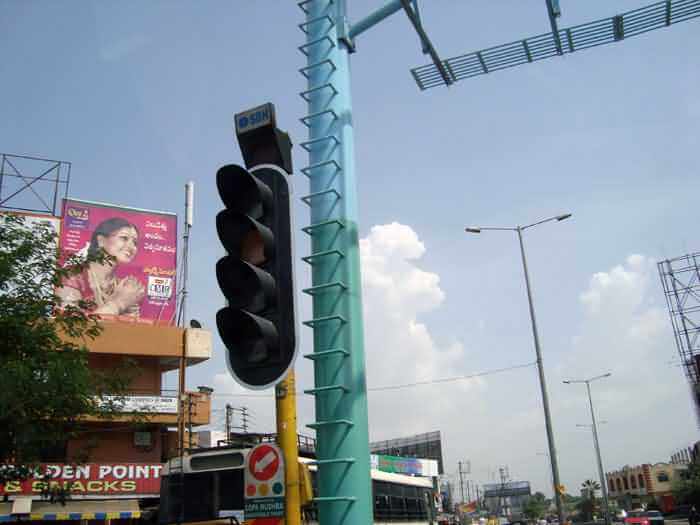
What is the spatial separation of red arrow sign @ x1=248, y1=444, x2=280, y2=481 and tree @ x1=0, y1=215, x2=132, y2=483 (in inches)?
256

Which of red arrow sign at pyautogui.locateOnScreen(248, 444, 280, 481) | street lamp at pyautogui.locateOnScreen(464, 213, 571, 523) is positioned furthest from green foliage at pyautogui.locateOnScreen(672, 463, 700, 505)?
red arrow sign at pyautogui.locateOnScreen(248, 444, 280, 481)

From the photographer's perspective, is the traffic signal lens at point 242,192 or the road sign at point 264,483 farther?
the road sign at point 264,483

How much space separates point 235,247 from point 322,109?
1765 mm

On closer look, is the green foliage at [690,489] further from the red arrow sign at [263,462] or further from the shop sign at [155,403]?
the red arrow sign at [263,462]

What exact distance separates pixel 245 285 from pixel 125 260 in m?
34.7

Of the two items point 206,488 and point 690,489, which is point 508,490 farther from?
point 206,488

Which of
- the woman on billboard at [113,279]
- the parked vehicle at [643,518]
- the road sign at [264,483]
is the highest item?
the woman on billboard at [113,279]

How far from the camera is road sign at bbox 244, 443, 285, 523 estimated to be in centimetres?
476

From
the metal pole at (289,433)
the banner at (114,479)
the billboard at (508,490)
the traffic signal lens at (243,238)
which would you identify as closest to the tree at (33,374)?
the metal pole at (289,433)

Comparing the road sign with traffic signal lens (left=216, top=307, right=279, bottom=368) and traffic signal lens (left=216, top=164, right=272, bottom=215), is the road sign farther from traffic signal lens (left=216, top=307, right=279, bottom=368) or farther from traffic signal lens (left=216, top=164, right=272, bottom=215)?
traffic signal lens (left=216, top=164, right=272, bottom=215)

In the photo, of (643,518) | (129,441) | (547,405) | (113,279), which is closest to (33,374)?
(547,405)

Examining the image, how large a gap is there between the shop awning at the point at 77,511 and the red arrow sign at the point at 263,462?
23126mm

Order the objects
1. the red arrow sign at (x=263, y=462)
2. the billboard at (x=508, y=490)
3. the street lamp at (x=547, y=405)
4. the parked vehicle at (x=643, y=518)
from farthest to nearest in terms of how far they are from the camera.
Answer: the billboard at (x=508, y=490) < the parked vehicle at (x=643, y=518) < the street lamp at (x=547, y=405) < the red arrow sign at (x=263, y=462)

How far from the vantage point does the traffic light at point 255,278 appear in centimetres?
334
